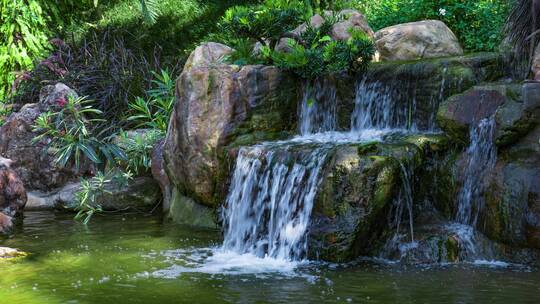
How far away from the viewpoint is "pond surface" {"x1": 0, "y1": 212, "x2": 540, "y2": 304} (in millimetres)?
5684

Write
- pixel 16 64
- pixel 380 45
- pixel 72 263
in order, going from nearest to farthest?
pixel 72 263 → pixel 380 45 → pixel 16 64

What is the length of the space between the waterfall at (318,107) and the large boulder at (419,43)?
161 cm

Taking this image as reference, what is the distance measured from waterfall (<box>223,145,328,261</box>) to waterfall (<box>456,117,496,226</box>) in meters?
1.49

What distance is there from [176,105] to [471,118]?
394cm

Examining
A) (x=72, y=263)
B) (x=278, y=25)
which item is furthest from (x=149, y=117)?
(x=72, y=263)

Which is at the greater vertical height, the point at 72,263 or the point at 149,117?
the point at 149,117

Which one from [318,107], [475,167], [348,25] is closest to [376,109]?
[318,107]

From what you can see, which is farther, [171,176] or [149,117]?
[149,117]

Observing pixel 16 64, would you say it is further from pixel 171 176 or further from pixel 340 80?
pixel 340 80

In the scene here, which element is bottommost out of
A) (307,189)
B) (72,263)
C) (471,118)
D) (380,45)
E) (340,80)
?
(72,263)

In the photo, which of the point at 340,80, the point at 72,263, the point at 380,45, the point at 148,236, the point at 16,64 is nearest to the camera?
the point at 72,263

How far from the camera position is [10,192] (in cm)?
993

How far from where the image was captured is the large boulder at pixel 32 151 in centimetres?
1140

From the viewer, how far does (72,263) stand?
717cm
